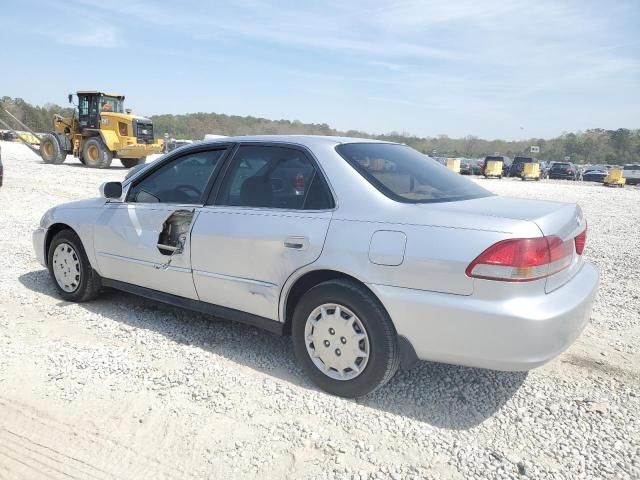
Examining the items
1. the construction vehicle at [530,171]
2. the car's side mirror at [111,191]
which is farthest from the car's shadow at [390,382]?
the construction vehicle at [530,171]

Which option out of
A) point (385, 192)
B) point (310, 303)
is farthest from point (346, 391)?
point (385, 192)

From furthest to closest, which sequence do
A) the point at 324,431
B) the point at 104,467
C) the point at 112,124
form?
1. the point at 112,124
2. the point at 324,431
3. the point at 104,467

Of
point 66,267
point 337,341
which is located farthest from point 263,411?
point 66,267

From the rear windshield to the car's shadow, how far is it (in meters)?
1.23

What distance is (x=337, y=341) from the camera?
3102mm

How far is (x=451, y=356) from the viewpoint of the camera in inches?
110

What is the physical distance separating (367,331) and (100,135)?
21702 mm

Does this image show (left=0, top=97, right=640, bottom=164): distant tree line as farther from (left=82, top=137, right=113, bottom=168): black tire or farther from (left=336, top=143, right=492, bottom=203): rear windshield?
(left=336, top=143, right=492, bottom=203): rear windshield

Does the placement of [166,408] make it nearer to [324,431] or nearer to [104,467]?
[104,467]

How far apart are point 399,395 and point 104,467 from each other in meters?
1.73

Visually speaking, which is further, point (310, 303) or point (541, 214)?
point (310, 303)

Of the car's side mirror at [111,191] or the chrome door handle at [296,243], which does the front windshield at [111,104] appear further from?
the chrome door handle at [296,243]

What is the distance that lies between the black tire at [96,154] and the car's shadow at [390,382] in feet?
61.6

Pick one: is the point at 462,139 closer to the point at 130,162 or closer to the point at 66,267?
the point at 130,162
